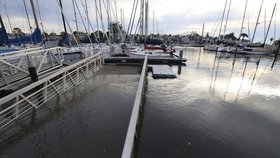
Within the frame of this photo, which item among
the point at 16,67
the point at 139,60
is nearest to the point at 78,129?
the point at 16,67

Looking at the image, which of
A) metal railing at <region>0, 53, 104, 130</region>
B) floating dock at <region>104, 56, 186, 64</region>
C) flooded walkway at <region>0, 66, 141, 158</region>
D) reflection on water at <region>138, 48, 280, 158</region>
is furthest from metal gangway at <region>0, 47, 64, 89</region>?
floating dock at <region>104, 56, 186, 64</region>

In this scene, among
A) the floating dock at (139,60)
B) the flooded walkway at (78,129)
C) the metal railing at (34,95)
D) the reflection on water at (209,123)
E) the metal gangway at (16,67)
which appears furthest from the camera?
the floating dock at (139,60)

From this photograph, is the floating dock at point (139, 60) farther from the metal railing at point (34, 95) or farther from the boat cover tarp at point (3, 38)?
the boat cover tarp at point (3, 38)

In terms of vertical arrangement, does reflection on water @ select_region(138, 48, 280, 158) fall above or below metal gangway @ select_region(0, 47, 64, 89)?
below

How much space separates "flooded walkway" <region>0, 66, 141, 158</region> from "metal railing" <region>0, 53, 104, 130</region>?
1.41 feet

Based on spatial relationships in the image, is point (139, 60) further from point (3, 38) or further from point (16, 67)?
point (3, 38)

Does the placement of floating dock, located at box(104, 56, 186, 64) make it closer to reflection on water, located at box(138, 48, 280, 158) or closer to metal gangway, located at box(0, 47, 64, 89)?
metal gangway, located at box(0, 47, 64, 89)

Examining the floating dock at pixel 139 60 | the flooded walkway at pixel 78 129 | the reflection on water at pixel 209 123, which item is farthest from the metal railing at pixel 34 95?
the floating dock at pixel 139 60

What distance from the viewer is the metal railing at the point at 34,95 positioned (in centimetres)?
455

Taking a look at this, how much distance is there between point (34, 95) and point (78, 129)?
324 centimetres

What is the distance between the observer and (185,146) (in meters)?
4.34

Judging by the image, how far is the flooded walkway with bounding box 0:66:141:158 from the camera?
378 centimetres

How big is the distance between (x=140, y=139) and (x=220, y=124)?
8.99ft

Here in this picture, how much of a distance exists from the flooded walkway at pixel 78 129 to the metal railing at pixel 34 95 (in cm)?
43
